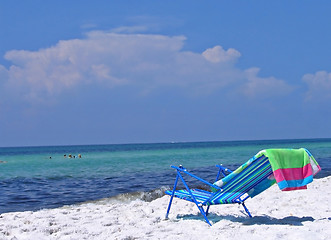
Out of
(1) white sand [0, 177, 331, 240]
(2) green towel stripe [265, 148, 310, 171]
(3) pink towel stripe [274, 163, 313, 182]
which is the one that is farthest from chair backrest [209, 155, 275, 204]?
(1) white sand [0, 177, 331, 240]

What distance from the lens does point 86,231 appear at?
5.88 meters

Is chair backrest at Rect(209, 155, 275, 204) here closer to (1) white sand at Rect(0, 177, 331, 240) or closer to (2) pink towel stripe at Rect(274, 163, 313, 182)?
(2) pink towel stripe at Rect(274, 163, 313, 182)

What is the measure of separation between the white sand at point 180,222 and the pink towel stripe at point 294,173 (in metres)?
0.67

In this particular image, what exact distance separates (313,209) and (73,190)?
820cm

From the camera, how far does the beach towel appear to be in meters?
5.46

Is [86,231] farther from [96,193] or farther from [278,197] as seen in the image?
[96,193]

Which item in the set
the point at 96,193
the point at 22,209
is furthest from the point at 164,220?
the point at 96,193

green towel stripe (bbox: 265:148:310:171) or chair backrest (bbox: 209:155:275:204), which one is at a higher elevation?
green towel stripe (bbox: 265:148:310:171)

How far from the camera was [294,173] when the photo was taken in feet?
18.5

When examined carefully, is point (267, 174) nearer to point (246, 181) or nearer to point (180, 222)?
point (246, 181)

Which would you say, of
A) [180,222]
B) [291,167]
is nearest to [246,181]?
[291,167]

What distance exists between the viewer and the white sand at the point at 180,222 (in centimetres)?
541

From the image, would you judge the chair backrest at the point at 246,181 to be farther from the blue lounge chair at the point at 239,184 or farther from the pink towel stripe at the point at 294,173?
the pink towel stripe at the point at 294,173

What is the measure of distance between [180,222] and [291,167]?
1871 mm
